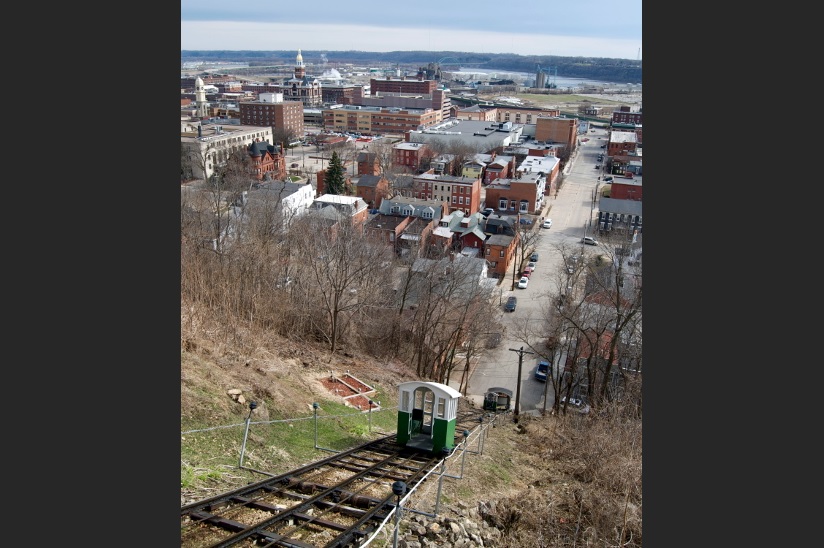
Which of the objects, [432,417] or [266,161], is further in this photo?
[266,161]

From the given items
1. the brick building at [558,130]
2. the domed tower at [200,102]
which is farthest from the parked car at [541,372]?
the domed tower at [200,102]

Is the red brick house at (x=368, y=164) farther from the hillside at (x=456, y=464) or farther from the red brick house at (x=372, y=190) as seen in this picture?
the hillside at (x=456, y=464)

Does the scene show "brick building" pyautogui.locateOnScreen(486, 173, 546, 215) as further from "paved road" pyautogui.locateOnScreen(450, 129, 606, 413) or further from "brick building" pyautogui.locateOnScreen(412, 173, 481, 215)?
"paved road" pyautogui.locateOnScreen(450, 129, 606, 413)

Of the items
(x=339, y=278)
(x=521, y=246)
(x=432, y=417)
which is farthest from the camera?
(x=521, y=246)

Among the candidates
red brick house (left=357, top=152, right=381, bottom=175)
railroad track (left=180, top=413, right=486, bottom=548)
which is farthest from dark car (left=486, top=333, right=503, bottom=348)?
red brick house (left=357, top=152, right=381, bottom=175)

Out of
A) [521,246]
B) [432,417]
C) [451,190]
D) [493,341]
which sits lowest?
[493,341]

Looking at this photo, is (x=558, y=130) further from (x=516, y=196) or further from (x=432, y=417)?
(x=432, y=417)

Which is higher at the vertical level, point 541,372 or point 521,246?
point 521,246

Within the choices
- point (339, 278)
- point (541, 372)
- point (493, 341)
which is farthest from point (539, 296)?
point (339, 278)

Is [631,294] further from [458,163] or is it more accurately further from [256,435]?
[458,163]
